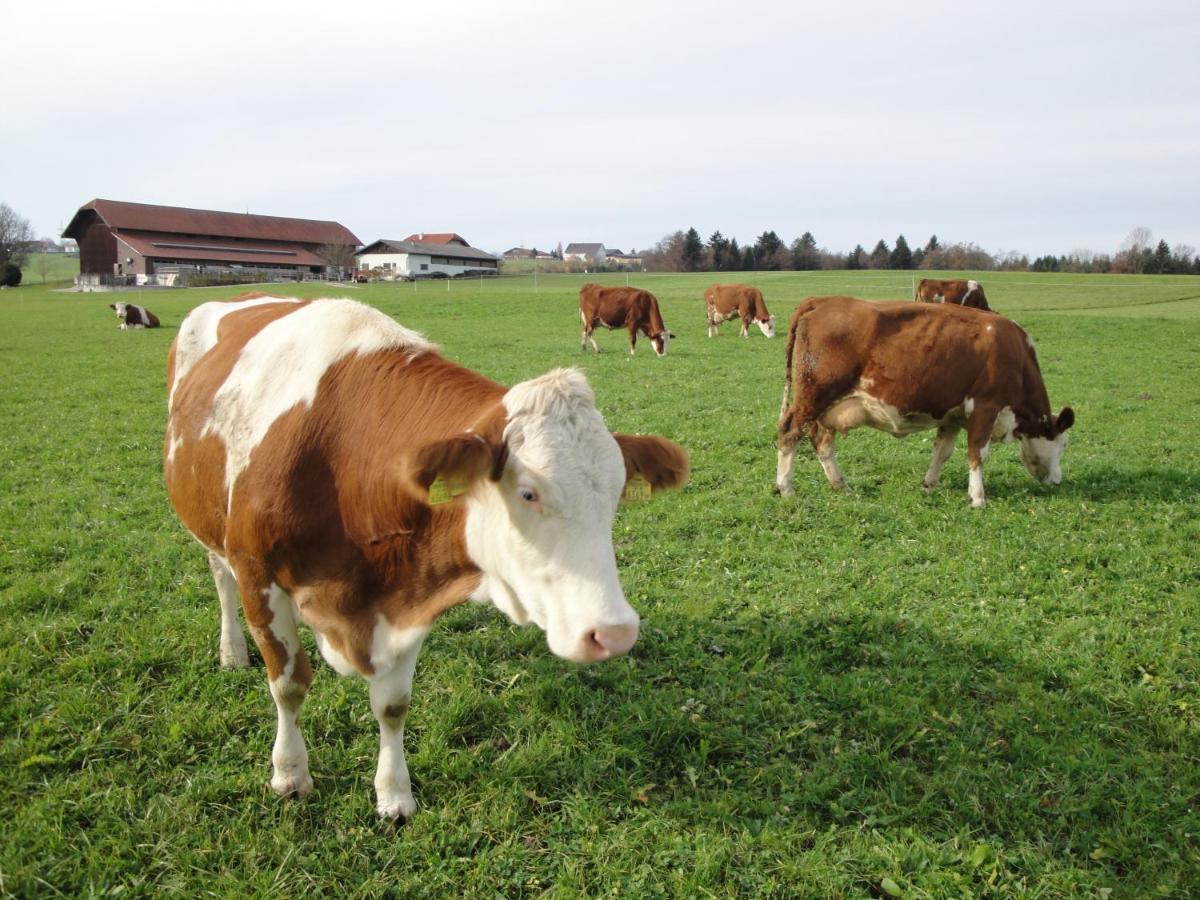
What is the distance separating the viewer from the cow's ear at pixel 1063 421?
907 cm

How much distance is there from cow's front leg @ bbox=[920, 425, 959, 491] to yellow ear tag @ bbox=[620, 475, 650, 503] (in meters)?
7.20

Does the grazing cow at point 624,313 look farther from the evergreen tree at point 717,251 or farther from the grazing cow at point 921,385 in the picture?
the evergreen tree at point 717,251

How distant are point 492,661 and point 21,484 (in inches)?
277

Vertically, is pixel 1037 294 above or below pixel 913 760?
above

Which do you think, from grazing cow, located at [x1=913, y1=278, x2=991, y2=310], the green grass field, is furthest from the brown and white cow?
grazing cow, located at [x1=913, y1=278, x2=991, y2=310]

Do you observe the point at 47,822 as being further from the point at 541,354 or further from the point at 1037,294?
the point at 1037,294

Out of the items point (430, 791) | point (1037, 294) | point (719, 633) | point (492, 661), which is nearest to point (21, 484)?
point (492, 661)

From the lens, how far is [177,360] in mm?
5250

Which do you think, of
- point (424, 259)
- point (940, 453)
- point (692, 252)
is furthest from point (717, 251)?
point (940, 453)

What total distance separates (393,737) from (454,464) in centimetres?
177

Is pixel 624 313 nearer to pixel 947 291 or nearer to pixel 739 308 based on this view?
pixel 739 308

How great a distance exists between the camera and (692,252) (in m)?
95.8

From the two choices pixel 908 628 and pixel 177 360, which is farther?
pixel 908 628

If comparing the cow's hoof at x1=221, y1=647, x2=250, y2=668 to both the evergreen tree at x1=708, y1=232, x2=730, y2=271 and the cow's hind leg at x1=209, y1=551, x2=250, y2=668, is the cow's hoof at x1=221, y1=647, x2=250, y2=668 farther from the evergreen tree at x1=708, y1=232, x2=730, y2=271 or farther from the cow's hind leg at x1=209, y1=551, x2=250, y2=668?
the evergreen tree at x1=708, y1=232, x2=730, y2=271
